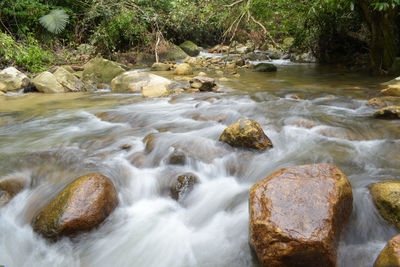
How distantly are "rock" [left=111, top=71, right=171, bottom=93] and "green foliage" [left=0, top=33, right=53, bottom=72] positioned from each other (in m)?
3.19

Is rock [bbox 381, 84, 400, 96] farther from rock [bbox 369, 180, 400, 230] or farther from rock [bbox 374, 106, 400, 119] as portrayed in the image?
rock [bbox 369, 180, 400, 230]

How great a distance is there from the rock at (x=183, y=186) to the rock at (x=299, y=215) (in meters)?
0.88

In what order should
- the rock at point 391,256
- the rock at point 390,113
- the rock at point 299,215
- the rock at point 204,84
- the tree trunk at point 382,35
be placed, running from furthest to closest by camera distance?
the rock at point 204,84 < the tree trunk at point 382,35 < the rock at point 390,113 < the rock at point 299,215 < the rock at point 391,256

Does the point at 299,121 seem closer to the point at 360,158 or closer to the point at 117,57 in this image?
the point at 360,158

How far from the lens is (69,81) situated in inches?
289

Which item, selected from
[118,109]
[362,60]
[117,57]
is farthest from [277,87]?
[117,57]

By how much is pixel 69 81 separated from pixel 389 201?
764cm

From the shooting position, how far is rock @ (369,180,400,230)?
1835 millimetres

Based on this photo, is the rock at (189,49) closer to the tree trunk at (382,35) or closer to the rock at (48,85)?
the rock at (48,85)

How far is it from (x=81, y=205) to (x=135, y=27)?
35.4 ft

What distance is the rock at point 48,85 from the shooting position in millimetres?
6961

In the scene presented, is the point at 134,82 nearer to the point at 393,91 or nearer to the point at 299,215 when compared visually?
the point at 393,91

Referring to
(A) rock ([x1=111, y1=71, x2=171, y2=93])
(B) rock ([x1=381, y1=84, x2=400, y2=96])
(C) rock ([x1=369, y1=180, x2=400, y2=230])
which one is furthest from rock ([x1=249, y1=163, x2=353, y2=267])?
(A) rock ([x1=111, y1=71, x2=171, y2=93])

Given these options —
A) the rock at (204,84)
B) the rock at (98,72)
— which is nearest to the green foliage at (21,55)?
the rock at (98,72)
